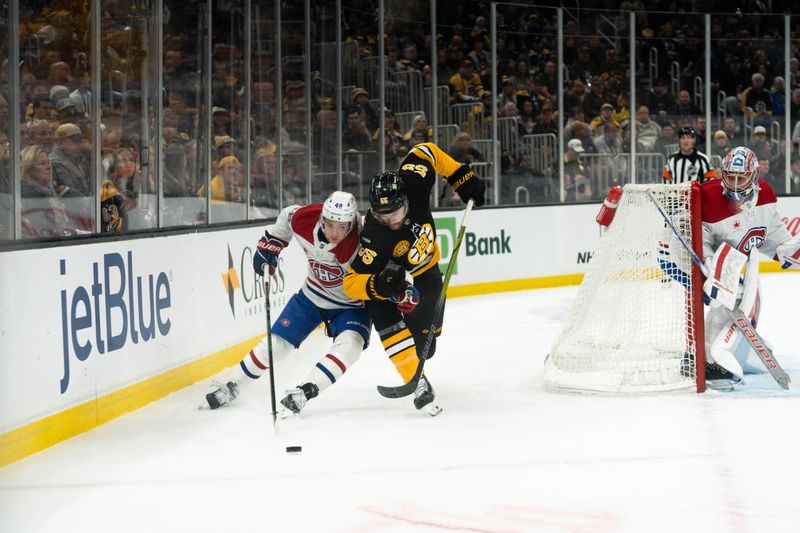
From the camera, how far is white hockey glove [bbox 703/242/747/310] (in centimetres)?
547

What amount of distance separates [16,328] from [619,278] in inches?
116

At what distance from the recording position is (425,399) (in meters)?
5.02

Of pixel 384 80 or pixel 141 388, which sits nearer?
pixel 141 388

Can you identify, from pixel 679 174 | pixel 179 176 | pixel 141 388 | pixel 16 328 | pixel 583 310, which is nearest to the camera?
pixel 16 328

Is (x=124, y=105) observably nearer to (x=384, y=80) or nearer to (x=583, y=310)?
(x=583, y=310)

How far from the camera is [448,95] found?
10.8 meters

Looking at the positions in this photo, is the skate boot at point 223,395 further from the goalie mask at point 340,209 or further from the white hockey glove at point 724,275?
the white hockey glove at point 724,275

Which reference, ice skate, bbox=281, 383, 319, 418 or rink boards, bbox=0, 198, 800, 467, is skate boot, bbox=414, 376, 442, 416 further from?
rink boards, bbox=0, 198, 800, 467

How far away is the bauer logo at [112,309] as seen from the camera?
4.67 meters

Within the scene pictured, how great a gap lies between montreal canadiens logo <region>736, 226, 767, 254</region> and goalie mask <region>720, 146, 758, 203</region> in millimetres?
199

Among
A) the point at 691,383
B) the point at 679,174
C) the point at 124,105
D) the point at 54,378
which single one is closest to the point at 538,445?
the point at 691,383

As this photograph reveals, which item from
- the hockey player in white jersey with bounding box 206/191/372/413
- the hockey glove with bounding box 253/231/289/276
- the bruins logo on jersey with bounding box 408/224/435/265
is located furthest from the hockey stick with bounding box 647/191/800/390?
the hockey glove with bounding box 253/231/289/276

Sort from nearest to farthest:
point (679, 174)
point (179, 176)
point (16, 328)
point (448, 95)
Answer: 1. point (16, 328)
2. point (179, 176)
3. point (679, 174)
4. point (448, 95)

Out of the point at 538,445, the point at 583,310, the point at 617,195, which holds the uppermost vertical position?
the point at 617,195
